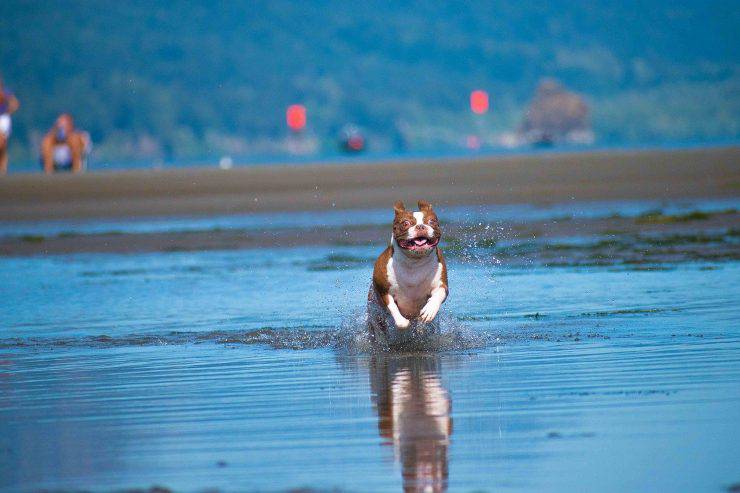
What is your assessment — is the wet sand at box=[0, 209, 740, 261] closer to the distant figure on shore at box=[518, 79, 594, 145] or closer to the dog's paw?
the dog's paw

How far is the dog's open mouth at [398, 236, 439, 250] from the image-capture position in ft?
37.7

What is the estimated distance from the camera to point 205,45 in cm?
15225

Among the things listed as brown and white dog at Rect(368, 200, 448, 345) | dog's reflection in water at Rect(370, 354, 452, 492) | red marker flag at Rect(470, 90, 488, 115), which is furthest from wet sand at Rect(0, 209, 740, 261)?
red marker flag at Rect(470, 90, 488, 115)

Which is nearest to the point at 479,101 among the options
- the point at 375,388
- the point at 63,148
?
the point at 63,148

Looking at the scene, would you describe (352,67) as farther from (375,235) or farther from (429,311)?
(429,311)

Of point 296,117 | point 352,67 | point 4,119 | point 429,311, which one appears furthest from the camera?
point 352,67

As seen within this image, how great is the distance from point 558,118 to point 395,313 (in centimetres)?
11968

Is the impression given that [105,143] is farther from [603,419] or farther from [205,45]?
[603,419]

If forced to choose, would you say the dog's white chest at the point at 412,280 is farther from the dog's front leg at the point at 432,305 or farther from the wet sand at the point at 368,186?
the wet sand at the point at 368,186

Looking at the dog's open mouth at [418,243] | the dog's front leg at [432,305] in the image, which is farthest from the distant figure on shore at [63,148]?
the dog's open mouth at [418,243]

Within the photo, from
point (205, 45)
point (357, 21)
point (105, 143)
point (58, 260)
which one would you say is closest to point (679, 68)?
point (357, 21)

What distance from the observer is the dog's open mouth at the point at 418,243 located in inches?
452

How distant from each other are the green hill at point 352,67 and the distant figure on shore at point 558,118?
129 inches

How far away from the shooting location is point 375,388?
993 cm
